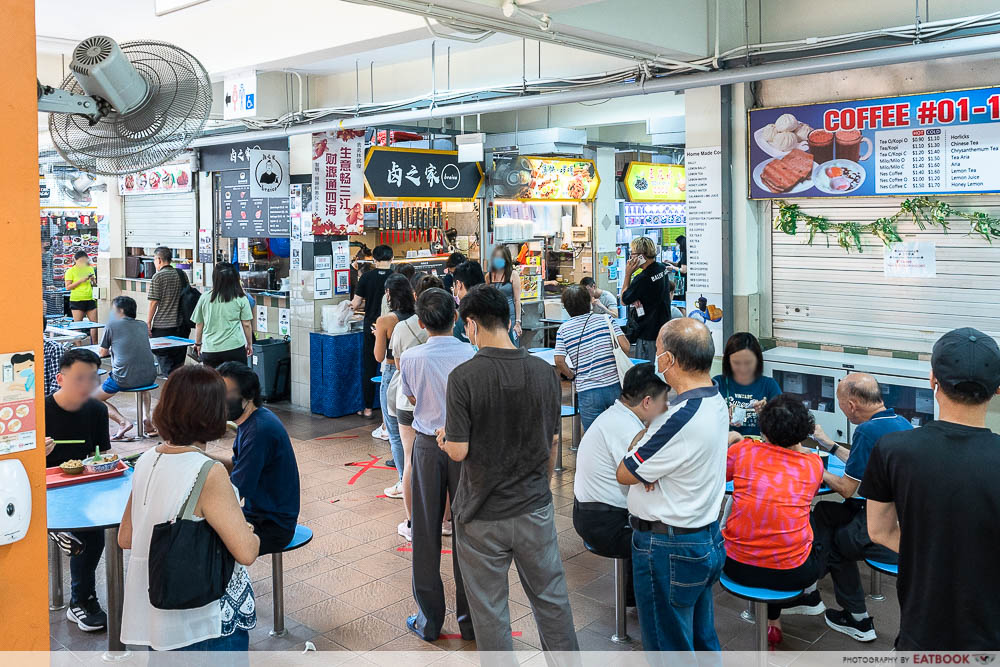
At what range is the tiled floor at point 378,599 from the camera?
4.44 metres

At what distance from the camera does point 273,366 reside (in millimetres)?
10055

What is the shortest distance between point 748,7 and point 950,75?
5.07 ft

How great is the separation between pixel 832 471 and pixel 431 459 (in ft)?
6.76

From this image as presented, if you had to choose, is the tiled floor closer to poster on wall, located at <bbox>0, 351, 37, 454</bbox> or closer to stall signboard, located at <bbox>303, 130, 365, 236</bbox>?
poster on wall, located at <bbox>0, 351, 37, 454</bbox>

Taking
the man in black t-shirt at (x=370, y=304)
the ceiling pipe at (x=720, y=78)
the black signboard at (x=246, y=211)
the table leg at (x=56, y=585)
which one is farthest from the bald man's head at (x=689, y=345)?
the black signboard at (x=246, y=211)

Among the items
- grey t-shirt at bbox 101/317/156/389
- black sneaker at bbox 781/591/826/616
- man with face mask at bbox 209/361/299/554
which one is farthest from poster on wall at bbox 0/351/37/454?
grey t-shirt at bbox 101/317/156/389

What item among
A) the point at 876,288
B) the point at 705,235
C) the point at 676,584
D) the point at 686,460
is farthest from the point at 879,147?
the point at 676,584

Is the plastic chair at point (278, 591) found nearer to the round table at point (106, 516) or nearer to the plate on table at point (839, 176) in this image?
the round table at point (106, 516)

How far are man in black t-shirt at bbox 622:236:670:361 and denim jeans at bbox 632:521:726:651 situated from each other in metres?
4.63

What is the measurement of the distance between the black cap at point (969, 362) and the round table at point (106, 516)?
325 cm

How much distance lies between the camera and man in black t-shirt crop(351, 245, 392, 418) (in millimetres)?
9156

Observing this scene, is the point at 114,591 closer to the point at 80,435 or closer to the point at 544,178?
the point at 80,435

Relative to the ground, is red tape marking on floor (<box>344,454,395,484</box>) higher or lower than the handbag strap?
lower

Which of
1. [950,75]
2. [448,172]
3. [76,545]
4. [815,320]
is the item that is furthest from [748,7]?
[76,545]
